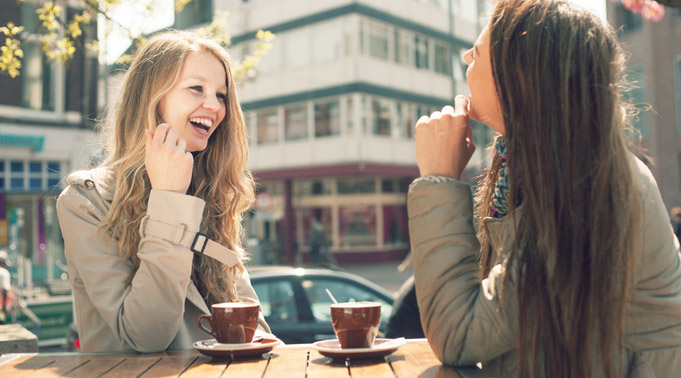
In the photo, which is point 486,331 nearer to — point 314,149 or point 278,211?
point 314,149

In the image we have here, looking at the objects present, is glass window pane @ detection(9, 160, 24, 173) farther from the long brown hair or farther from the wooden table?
the long brown hair

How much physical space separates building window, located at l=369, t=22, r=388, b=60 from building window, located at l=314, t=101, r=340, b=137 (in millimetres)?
2667

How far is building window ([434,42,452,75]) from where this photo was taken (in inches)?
1199

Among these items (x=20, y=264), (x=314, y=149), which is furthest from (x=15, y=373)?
(x=314, y=149)

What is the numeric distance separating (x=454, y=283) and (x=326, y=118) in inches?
1022

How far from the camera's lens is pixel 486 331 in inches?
61.3

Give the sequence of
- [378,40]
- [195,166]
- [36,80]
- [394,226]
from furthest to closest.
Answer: [394,226], [378,40], [36,80], [195,166]

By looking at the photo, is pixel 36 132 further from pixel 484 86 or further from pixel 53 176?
pixel 484 86

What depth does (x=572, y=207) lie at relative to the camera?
1482 mm

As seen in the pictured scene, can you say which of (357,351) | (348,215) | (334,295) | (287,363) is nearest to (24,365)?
(287,363)

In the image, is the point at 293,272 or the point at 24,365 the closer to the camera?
the point at 24,365

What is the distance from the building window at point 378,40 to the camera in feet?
89.2

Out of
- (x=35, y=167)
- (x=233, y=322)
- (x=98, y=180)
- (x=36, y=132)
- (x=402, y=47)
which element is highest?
(x=402, y=47)

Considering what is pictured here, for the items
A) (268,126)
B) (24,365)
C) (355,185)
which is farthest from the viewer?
(268,126)
